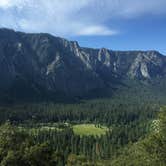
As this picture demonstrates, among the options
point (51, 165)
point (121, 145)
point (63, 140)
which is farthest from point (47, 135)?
point (51, 165)

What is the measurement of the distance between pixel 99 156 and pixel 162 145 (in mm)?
127945

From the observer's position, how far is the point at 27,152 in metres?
Result: 39.8

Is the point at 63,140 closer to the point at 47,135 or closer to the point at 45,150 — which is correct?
the point at 47,135

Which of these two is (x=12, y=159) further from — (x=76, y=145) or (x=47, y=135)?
(x=47, y=135)

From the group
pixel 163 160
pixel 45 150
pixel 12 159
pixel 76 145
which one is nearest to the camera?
pixel 163 160

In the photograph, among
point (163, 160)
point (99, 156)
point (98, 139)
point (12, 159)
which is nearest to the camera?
point (163, 160)

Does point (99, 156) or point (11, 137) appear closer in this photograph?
Answer: point (11, 137)

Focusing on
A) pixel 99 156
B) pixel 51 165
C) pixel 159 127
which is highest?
pixel 159 127

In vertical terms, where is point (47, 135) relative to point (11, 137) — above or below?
below

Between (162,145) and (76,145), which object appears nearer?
(162,145)

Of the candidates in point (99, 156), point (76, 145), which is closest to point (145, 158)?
point (99, 156)

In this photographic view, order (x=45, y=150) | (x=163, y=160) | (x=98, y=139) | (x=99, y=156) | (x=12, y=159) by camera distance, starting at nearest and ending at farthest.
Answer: (x=163, y=160) < (x=12, y=159) < (x=45, y=150) < (x=99, y=156) < (x=98, y=139)

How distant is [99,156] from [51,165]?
11555 centimetres

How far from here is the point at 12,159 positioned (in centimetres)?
3828
